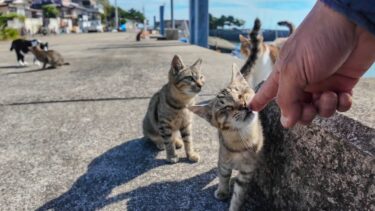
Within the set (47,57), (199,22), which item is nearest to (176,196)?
(47,57)

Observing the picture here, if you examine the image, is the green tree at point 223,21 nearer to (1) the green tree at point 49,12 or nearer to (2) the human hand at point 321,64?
(1) the green tree at point 49,12

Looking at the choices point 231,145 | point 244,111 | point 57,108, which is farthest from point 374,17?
point 57,108

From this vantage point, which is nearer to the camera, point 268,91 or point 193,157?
point 268,91

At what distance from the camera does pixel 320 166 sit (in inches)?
76.9

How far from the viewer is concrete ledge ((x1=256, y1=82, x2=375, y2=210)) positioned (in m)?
A: 1.67

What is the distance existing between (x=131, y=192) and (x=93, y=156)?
91 centimetres

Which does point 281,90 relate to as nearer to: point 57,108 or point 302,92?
point 302,92

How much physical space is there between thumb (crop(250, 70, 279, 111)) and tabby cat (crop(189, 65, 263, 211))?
99cm

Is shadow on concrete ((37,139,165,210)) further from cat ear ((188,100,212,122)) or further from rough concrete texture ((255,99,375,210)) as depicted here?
rough concrete texture ((255,99,375,210))

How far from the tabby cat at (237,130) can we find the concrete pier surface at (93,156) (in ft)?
0.92

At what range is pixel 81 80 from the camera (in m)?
7.66

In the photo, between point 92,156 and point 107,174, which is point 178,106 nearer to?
point 107,174

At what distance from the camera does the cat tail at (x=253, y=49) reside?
3809mm

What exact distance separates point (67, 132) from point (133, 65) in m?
5.33
